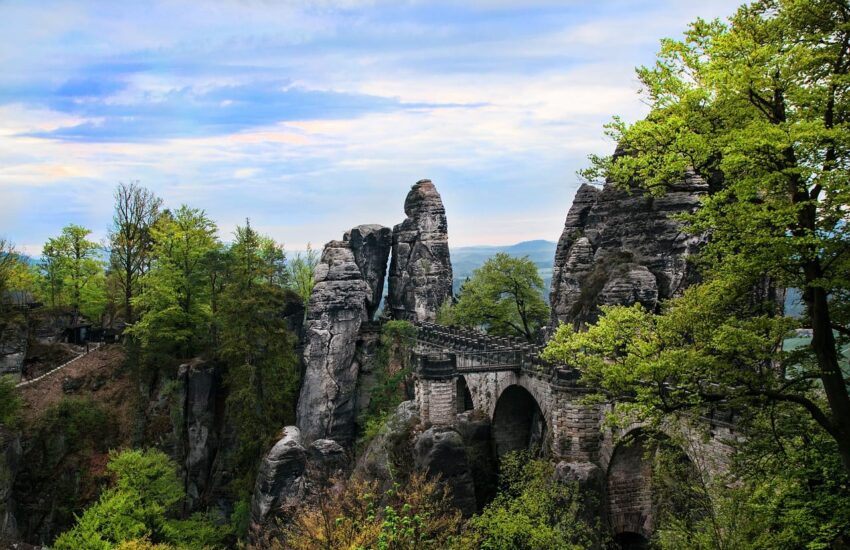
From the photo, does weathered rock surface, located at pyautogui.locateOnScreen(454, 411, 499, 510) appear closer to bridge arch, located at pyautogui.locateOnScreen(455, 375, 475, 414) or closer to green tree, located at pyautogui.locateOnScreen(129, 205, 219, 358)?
bridge arch, located at pyautogui.locateOnScreen(455, 375, 475, 414)

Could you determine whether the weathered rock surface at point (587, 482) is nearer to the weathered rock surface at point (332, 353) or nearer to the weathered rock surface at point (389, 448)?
the weathered rock surface at point (389, 448)

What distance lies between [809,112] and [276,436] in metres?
34.7

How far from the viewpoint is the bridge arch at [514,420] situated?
36406 millimetres

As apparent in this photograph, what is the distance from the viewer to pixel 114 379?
4591cm

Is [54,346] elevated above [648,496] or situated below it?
above

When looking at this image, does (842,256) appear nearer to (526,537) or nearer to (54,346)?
(526,537)

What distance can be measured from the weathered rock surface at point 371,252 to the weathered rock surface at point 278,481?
21.5 metres

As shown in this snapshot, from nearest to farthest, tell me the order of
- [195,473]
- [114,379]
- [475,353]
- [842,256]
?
[842,256] < [475,353] < [195,473] < [114,379]

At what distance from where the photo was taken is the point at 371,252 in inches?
2286

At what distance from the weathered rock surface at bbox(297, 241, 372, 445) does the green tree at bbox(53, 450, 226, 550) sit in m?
10.9

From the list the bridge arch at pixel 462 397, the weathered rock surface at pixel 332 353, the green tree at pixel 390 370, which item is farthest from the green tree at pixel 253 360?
the bridge arch at pixel 462 397

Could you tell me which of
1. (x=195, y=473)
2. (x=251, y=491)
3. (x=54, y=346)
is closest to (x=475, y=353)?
(x=251, y=491)

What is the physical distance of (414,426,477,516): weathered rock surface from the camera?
27.5m

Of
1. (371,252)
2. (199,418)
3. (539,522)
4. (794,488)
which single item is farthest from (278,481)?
(794,488)
